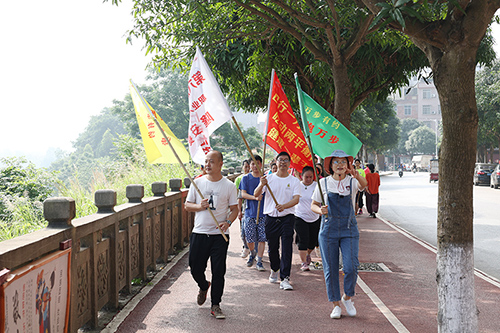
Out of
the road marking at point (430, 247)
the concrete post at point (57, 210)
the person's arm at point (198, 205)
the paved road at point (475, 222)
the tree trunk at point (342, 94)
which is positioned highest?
the tree trunk at point (342, 94)

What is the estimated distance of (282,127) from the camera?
8156 mm

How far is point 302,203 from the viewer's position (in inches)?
335

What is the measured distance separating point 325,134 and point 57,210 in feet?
11.5

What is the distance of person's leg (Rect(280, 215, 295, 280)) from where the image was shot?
7.30 meters

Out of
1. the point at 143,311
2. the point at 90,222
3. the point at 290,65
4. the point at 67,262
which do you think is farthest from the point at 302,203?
the point at 290,65

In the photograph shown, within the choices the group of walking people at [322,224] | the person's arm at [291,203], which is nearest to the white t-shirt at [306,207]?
the person's arm at [291,203]

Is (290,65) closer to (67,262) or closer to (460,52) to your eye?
(460,52)

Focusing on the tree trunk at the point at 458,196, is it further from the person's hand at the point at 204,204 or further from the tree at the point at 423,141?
the tree at the point at 423,141

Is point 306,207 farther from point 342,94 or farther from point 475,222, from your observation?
point 475,222

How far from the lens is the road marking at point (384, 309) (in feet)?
17.8

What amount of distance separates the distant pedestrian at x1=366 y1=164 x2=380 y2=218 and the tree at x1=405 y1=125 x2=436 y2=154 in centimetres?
9815

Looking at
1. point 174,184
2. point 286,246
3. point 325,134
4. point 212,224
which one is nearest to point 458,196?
point 325,134

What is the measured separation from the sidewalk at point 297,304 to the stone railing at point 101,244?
1.17 ft

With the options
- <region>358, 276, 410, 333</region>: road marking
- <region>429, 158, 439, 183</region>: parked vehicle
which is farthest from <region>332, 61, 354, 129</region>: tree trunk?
<region>429, 158, 439, 183</region>: parked vehicle
